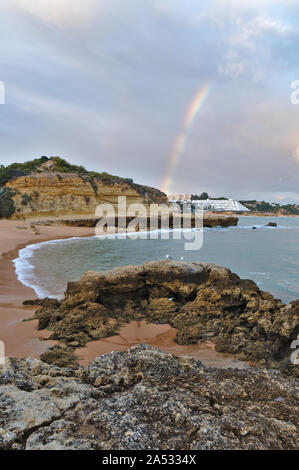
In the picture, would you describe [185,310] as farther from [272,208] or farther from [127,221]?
[272,208]

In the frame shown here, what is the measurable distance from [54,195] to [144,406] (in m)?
41.1

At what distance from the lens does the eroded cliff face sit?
37.9 meters

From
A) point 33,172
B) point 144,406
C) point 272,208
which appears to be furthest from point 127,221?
point 272,208

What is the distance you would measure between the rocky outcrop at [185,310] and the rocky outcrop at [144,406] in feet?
7.55

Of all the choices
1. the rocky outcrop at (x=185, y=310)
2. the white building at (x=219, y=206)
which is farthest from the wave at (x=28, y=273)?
the white building at (x=219, y=206)

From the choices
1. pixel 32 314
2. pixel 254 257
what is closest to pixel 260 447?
pixel 32 314

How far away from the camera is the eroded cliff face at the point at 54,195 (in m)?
37.9

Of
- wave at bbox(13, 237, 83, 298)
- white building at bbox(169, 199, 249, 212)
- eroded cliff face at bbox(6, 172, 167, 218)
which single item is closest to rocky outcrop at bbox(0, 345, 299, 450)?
wave at bbox(13, 237, 83, 298)

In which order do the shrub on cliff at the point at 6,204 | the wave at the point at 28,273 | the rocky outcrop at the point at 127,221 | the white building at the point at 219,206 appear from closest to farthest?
the wave at the point at 28,273
the shrub on cliff at the point at 6,204
the rocky outcrop at the point at 127,221
the white building at the point at 219,206

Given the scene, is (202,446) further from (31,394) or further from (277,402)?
(31,394)

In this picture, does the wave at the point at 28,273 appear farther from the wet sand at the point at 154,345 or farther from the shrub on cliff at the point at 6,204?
the shrub on cliff at the point at 6,204

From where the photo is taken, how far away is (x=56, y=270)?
11.8 m

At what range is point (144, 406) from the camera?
2.00m
